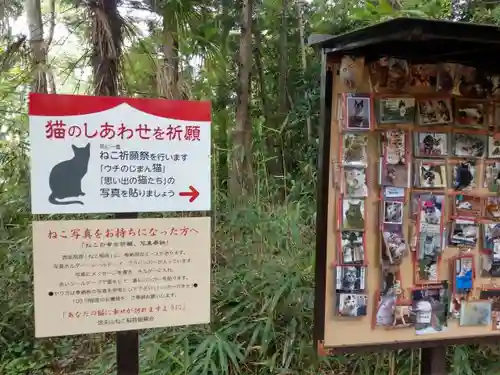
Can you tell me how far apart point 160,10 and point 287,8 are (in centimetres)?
346

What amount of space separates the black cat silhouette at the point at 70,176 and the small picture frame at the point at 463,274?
1842mm

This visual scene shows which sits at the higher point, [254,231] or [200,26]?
[200,26]

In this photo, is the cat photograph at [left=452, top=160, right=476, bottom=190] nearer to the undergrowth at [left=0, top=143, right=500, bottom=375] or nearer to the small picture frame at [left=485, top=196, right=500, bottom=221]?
the small picture frame at [left=485, top=196, right=500, bottom=221]

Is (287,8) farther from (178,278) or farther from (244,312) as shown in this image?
(178,278)

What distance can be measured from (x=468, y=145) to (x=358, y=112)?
62cm

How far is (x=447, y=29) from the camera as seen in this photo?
1.81m

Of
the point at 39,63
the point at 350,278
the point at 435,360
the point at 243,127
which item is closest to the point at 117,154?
the point at 350,278

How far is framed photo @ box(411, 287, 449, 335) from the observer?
2.29 meters

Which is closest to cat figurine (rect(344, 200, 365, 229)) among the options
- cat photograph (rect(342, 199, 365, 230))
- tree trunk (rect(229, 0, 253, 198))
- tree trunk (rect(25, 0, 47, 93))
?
cat photograph (rect(342, 199, 365, 230))

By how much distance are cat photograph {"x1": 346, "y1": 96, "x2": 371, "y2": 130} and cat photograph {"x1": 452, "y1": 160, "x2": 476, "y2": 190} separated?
1.74ft

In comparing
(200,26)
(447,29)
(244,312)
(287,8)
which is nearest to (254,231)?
(244,312)

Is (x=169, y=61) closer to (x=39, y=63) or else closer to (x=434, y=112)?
(x=39, y=63)

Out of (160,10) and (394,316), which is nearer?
(394,316)

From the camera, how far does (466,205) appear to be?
7.58ft
